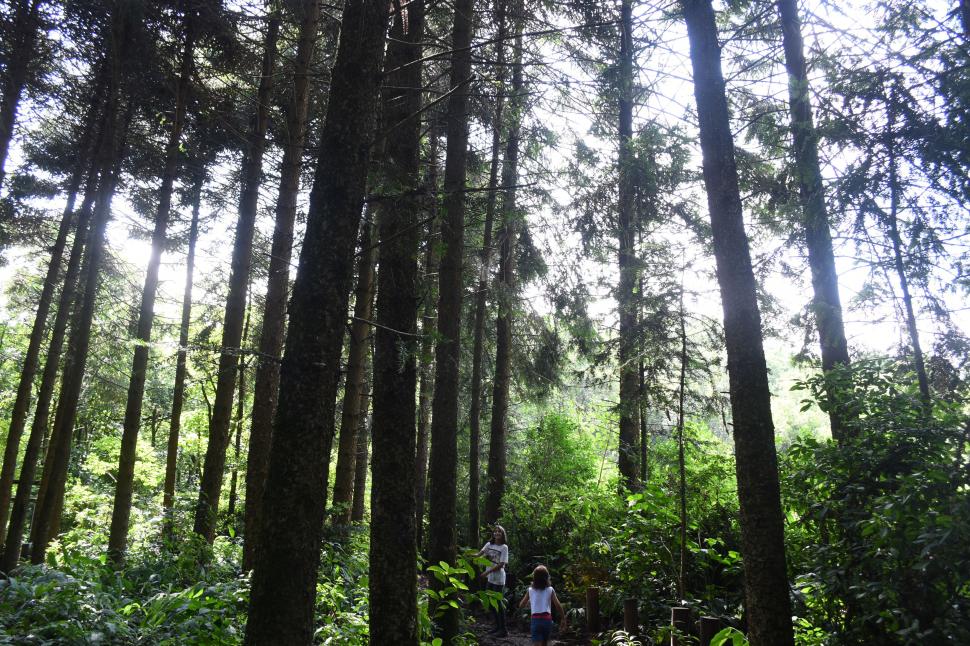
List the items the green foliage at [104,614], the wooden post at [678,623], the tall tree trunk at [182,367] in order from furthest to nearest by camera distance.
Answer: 1. the tall tree trunk at [182,367]
2. the wooden post at [678,623]
3. the green foliage at [104,614]

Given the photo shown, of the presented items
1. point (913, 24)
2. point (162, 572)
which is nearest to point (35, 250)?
point (162, 572)

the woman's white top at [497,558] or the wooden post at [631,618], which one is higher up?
the woman's white top at [497,558]

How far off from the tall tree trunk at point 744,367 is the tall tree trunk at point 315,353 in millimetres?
3485

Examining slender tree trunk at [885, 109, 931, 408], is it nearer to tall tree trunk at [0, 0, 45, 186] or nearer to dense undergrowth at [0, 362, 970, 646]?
dense undergrowth at [0, 362, 970, 646]

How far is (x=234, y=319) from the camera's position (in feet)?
33.0

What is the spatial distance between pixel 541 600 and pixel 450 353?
4.04m

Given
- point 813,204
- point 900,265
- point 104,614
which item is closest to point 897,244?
point 900,265

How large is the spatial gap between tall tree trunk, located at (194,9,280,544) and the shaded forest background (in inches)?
2.8

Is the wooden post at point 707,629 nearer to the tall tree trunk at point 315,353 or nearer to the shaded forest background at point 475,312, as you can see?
the shaded forest background at point 475,312

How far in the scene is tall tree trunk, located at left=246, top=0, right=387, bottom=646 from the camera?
4086 millimetres

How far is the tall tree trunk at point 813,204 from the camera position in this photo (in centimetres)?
748

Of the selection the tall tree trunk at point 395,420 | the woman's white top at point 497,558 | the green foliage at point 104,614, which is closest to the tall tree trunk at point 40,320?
the green foliage at point 104,614

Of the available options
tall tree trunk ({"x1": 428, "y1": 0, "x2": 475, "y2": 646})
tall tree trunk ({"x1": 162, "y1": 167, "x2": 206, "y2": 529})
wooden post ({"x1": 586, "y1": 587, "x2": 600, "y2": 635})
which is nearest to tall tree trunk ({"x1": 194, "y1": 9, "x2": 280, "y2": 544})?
tall tree trunk ({"x1": 162, "y1": 167, "x2": 206, "y2": 529})

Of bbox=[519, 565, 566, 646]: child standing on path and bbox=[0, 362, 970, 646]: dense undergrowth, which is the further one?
bbox=[519, 565, 566, 646]: child standing on path
